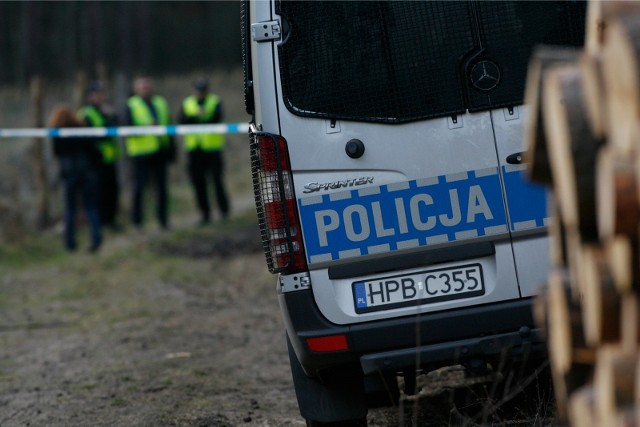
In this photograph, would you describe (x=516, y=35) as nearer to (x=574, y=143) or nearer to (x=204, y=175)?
(x=574, y=143)

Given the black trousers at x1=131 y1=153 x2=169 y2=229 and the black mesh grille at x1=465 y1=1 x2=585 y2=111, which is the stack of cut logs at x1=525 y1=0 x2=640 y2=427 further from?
the black trousers at x1=131 y1=153 x2=169 y2=229

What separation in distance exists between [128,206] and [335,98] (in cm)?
1673

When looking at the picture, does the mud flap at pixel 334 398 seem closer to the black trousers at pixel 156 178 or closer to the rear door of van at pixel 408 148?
the rear door of van at pixel 408 148

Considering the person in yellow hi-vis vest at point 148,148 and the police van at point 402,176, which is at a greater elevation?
the person in yellow hi-vis vest at point 148,148

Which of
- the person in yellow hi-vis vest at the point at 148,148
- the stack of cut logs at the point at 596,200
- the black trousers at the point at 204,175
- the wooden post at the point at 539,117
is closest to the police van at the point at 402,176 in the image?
the stack of cut logs at the point at 596,200

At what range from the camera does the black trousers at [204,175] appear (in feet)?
61.7

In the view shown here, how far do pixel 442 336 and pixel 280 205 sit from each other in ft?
2.85

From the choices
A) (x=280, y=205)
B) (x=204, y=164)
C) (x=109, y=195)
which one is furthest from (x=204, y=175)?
(x=280, y=205)

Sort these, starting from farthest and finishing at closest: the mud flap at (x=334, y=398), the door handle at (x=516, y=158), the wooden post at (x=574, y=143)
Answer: the mud flap at (x=334, y=398) → the door handle at (x=516, y=158) → the wooden post at (x=574, y=143)

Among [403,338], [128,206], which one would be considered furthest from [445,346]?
[128,206]

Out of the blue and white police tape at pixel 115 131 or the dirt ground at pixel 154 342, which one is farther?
the blue and white police tape at pixel 115 131

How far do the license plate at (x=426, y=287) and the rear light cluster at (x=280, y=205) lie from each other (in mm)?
341

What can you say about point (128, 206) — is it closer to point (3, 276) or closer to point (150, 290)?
point (3, 276)

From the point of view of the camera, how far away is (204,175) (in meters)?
19.0
